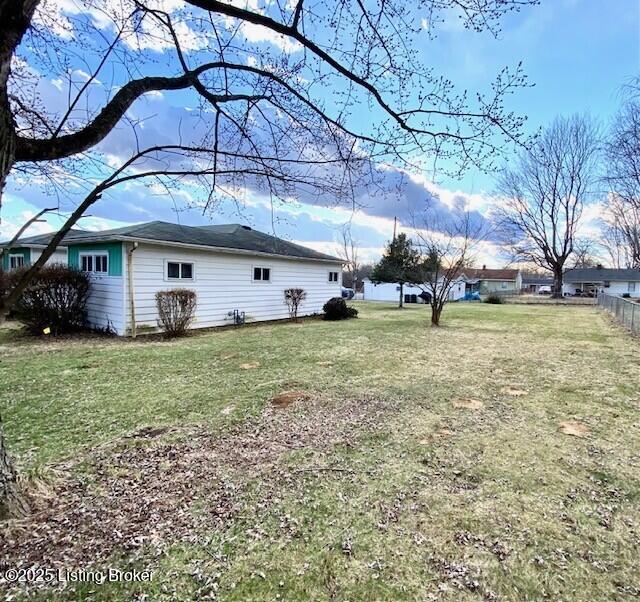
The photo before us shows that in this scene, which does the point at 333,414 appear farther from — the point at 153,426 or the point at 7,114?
the point at 7,114

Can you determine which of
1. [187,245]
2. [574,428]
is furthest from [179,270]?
[574,428]

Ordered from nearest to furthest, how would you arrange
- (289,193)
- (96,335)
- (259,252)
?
(289,193)
(96,335)
(259,252)

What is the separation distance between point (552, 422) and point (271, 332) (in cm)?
759

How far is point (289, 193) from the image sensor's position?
3.37 metres

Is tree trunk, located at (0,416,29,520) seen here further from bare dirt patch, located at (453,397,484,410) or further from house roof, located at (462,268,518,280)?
house roof, located at (462,268,518,280)

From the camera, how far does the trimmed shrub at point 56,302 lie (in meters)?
8.56

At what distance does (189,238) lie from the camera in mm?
10828

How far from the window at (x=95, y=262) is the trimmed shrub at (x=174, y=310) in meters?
1.59

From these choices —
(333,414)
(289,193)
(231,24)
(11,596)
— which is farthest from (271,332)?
(11,596)

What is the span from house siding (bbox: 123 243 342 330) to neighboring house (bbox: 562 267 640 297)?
143 ft

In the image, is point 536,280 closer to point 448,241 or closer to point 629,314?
point 448,241

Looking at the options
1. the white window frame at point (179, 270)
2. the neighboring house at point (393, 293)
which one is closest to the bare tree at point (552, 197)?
the neighboring house at point (393, 293)

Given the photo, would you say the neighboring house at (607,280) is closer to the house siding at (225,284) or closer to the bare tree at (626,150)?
the bare tree at (626,150)

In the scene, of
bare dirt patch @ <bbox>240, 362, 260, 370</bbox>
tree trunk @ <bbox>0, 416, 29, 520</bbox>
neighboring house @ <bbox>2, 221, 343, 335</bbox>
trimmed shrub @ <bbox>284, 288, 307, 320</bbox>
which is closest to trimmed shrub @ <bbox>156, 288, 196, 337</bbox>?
neighboring house @ <bbox>2, 221, 343, 335</bbox>
